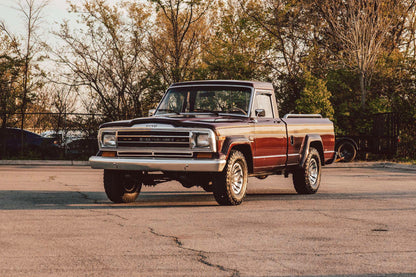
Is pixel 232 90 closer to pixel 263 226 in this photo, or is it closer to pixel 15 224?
pixel 263 226

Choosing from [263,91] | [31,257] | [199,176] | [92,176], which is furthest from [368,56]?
[31,257]

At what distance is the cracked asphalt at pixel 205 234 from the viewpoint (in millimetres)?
6207

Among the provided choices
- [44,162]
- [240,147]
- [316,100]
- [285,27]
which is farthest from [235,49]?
[240,147]

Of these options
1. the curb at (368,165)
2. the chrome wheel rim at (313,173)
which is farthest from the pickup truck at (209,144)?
the curb at (368,165)

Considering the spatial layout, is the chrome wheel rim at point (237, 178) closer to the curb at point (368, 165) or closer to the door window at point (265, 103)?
the door window at point (265, 103)

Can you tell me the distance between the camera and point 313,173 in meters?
14.1

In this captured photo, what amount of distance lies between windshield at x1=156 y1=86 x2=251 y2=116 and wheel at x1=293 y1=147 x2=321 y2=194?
7.57 ft

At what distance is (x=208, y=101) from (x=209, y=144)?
79.3 inches

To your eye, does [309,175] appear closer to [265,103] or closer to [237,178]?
[265,103]

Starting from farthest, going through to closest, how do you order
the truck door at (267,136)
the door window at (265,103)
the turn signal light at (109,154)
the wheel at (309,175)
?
the wheel at (309,175) < the door window at (265,103) < the truck door at (267,136) < the turn signal light at (109,154)

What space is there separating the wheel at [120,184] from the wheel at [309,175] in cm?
370

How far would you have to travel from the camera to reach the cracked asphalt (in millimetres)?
6207

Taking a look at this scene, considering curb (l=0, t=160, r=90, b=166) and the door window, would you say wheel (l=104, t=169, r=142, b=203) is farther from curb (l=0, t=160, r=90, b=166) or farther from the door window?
curb (l=0, t=160, r=90, b=166)

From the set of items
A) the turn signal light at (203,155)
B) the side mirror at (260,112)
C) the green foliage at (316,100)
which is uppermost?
the green foliage at (316,100)
